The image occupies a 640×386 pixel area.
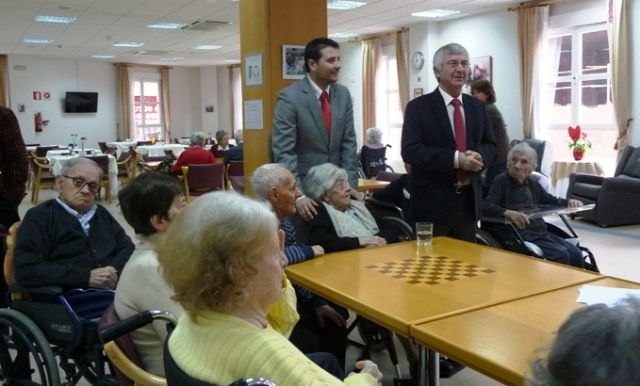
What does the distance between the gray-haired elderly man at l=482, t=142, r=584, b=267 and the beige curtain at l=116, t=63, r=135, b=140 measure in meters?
14.6

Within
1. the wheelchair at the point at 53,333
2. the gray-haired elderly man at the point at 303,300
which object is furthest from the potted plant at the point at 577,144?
the wheelchair at the point at 53,333

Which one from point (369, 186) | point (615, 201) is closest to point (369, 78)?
point (615, 201)

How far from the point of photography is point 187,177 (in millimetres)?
7652

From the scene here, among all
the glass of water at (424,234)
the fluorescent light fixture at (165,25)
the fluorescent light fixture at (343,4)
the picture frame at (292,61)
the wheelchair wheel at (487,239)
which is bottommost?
the wheelchair wheel at (487,239)

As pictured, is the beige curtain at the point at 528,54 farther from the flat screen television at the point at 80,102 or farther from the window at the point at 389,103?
the flat screen television at the point at 80,102

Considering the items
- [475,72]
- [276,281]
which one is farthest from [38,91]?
[276,281]

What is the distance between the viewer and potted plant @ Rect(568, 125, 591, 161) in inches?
326

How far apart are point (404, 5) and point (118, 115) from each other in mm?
10349

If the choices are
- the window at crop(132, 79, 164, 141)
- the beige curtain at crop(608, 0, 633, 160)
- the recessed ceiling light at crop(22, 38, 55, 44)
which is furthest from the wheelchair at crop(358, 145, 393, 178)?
the window at crop(132, 79, 164, 141)

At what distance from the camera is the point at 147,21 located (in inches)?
403

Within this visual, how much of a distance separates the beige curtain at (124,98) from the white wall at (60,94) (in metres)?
0.19

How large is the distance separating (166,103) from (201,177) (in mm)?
10859

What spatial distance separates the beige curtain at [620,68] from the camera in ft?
→ 26.2

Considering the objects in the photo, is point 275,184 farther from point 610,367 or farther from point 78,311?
point 610,367
